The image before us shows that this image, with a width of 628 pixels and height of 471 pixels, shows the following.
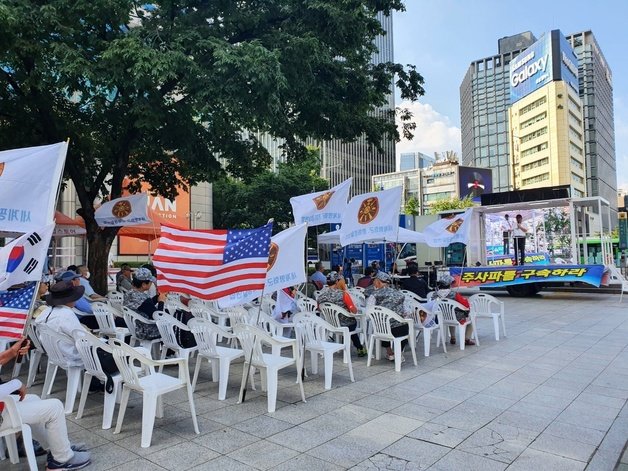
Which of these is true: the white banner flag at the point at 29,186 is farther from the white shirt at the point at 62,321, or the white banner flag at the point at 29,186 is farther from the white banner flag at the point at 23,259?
the white shirt at the point at 62,321

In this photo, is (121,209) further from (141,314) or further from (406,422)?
(406,422)

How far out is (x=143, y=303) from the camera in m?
6.72

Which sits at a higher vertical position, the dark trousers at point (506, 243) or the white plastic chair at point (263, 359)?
the dark trousers at point (506, 243)

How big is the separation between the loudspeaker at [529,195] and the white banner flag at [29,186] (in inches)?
684

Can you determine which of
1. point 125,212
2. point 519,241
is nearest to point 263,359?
point 125,212

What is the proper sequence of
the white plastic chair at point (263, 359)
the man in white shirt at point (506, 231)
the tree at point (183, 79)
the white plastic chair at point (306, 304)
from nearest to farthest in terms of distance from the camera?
the white plastic chair at point (263, 359) → the tree at point (183, 79) → the white plastic chair at point (306, 304) → the man in white shirt at point (506, 231)

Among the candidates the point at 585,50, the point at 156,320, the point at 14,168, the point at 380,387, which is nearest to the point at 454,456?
the point at 380,387

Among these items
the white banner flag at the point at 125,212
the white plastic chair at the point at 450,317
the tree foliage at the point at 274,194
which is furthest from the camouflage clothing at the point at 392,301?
the tree foliage at the point at 274,194

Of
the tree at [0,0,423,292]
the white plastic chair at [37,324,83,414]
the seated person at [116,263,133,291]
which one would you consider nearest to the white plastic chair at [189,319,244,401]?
the white plastic chair at [37,324,83,414]

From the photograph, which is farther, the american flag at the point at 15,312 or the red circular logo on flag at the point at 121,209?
the red circular logo on flag at the point at 121,209

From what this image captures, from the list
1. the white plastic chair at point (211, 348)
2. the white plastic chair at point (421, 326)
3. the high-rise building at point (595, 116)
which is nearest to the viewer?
the white plastic chair at point (211, 348)

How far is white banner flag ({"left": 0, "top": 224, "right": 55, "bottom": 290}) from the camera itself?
415 cm

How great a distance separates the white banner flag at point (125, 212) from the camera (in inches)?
428

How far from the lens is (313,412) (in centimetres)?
506
